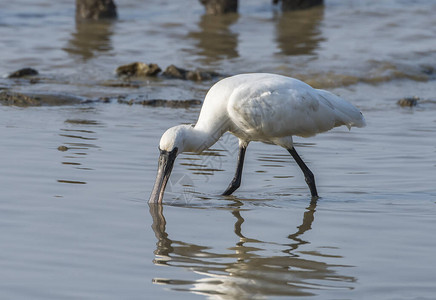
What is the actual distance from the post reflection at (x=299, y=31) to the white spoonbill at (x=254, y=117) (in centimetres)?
795

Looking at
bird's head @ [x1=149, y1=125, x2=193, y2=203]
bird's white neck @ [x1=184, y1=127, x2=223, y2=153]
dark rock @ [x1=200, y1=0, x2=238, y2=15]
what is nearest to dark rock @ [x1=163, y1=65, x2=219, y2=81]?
bird's white neck @ [x1=184, y1=127, x2=223, y2=153]

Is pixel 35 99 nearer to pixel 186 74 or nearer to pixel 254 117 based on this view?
pixel 186 74

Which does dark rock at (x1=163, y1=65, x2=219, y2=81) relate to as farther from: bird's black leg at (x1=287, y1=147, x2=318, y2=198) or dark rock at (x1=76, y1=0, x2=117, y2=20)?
dark rock at (x1=76, y1=0, x2=117, y2=20)

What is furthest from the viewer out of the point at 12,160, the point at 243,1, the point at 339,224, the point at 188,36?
the point at 243,1

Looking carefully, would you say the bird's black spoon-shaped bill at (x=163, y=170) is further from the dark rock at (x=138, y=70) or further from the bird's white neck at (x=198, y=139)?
the dark rock at (x=138, y=70)

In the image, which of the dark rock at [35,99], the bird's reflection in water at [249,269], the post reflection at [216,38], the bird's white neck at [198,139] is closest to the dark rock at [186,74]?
the post reflection at [216,38]

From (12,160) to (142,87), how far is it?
4648mm

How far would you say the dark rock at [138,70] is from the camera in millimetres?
13000

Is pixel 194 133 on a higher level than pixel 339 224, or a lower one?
higher

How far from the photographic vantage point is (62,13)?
2061cm

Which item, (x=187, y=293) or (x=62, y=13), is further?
(x=62, y=13)

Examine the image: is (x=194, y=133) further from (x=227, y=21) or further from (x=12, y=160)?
(x=227, y=21)

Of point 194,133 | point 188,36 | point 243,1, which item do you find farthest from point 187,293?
point 243,1

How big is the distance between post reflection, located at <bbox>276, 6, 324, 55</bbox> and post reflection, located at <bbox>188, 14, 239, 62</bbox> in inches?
36.7
